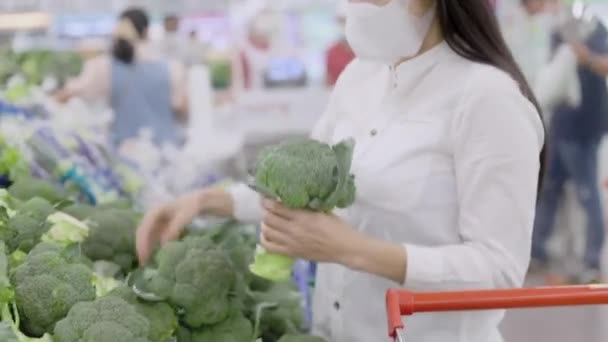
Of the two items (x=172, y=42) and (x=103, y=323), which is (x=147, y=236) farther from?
(x=172, y=42)

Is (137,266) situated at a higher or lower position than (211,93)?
higher

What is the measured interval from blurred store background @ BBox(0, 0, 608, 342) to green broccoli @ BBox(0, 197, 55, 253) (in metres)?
0.44

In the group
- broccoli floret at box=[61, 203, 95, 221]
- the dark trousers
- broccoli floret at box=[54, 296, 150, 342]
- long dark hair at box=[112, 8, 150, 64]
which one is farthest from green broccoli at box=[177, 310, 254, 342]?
the dark trousers

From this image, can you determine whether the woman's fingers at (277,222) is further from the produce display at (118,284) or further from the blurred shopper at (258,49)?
the blurred shopper at (258,49)

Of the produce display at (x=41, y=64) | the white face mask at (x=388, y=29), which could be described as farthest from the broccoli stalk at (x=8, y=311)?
the produce display at (x=41, y=64)

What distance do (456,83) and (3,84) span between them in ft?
8.26

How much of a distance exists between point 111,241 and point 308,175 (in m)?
0.72

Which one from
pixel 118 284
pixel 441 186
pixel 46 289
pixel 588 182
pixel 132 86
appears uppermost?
pixel 441 186

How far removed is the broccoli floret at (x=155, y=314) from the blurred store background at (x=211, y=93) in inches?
12.4

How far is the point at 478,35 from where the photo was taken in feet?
5.87

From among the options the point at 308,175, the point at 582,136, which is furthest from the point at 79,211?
the point at 582,136

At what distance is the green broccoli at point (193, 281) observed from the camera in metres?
1.82

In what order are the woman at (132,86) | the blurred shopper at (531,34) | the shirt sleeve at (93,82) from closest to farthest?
the shirt sleeve at (93,82)
the woman at (132,86)
the blurred shopper at (531,34)

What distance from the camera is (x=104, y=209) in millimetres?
2436
